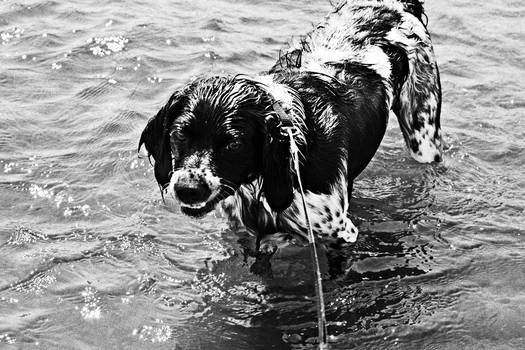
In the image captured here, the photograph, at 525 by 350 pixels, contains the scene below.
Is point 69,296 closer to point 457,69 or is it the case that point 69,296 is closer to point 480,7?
point 457,69

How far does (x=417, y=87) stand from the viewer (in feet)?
21.1

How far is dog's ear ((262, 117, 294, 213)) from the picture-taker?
4.68 metres

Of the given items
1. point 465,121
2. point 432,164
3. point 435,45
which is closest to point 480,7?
point 435,45

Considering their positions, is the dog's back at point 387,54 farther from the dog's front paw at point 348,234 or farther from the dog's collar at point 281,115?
the dog's front paw at point 348,234

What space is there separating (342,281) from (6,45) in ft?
16.4

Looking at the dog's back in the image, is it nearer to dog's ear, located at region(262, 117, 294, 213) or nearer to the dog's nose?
dog's ear, located at region(262, 117, 294, 213)

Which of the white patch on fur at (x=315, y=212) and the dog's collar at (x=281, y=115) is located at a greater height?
the dog's collar at (x=281, y=115)

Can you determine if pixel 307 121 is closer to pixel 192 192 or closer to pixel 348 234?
pixel 348 234

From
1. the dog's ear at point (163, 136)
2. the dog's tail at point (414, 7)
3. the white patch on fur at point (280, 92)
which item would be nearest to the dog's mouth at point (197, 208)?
the dog's ear at point (163, 136)

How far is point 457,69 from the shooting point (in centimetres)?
868

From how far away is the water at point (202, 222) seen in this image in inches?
206

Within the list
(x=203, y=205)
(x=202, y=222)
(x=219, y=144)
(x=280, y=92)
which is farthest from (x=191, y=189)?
(x=202, y=222)

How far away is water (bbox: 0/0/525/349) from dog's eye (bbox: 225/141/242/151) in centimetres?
125

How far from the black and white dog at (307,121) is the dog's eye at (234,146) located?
0.01 metres
